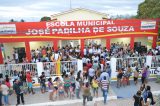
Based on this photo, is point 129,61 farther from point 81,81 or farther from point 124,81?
point 81,81

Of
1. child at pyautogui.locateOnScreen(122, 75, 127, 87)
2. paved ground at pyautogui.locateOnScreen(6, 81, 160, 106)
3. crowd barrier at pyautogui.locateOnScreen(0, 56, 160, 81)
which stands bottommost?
paved ground at pyautogui.locateOnScreen(6, 81, 160, 106)

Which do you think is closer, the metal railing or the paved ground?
the paved ground

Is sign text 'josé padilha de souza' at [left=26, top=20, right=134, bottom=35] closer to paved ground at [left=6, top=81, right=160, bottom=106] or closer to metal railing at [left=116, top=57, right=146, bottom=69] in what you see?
metal railing at [left=116, top=57, right=146, bottom=69]

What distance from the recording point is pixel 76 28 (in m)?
19.0

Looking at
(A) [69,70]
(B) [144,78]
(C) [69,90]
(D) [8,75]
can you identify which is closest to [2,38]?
(D) [8,75]

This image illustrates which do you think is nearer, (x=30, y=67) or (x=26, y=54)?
(x=30, y=67)

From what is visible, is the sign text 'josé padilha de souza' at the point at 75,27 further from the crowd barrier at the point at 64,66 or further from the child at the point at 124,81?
the child at the point at 124,81

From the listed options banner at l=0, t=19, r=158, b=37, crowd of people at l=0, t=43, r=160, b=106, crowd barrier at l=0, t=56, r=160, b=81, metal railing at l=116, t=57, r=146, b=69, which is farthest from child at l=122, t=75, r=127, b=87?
banner at l=0, t=19, r=158, b=37

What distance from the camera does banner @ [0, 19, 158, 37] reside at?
1859 centimetres

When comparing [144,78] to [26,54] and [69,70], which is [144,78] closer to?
[69,70]

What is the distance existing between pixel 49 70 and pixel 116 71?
4.10 meters

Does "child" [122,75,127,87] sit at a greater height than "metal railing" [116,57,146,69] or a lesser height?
lesser

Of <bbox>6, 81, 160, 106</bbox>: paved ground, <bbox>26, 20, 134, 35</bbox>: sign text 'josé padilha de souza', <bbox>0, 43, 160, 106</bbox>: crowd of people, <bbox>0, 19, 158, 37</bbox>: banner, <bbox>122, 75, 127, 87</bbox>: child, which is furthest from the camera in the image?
<bbox>26, 20, 134, 35</bbox>: sign text 'josé padilha de souza'

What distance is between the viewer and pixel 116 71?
14.8 metres
